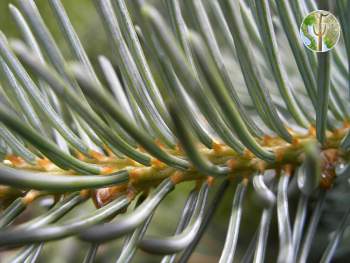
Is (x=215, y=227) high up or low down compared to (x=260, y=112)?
down

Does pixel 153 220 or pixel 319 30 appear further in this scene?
pixel 153 220

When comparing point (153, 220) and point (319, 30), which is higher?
point (319, 30)

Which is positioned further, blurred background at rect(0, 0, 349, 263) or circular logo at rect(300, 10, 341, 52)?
blurred background at rect(0, 0, 349, 263)

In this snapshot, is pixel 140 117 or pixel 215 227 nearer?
pixel 140 117

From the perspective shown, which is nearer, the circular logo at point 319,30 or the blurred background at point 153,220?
the circular logo at point 319,30

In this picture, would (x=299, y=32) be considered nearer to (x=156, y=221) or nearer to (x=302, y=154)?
(x=302, y=154)

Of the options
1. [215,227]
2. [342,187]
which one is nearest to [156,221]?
[215,227]

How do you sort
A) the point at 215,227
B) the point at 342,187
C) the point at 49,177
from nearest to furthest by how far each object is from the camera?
the point at 49,177
the point at 342,187
the point at 215,227

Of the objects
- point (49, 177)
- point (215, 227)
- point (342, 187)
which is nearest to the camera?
point (49, 177)
